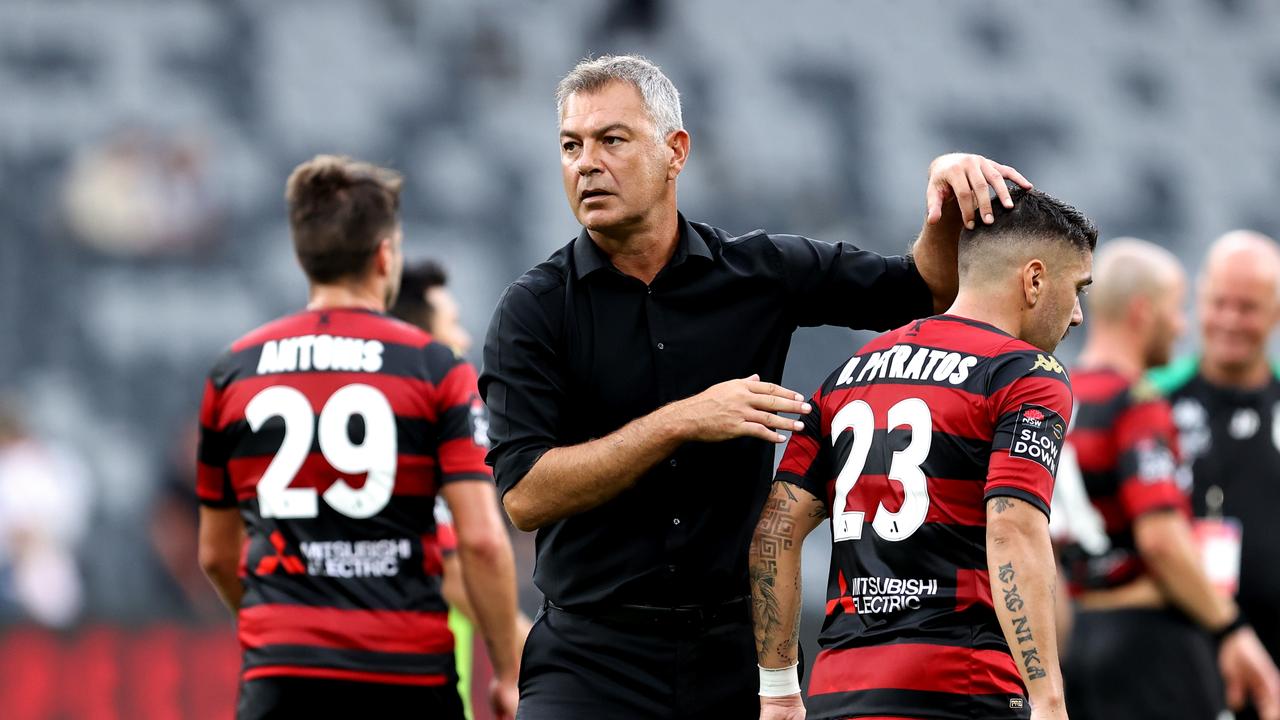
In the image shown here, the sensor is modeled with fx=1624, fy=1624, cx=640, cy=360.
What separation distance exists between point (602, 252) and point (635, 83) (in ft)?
1.38

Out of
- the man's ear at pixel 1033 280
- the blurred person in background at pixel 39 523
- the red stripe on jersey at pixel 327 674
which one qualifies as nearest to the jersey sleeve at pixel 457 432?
the red stripe on jersey at pixel 327 674

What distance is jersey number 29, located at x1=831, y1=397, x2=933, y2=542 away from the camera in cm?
341

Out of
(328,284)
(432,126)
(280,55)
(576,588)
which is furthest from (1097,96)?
(576,588)

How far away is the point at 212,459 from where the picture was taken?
5.05 metres

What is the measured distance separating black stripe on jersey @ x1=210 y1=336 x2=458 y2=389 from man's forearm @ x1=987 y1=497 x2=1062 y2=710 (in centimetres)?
220

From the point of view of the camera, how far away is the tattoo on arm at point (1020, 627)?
10.5 feet

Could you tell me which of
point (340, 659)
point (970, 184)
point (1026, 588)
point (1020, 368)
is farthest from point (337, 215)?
point (1026, 588)

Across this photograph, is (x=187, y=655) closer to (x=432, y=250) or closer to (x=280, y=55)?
(x=432, y=250)

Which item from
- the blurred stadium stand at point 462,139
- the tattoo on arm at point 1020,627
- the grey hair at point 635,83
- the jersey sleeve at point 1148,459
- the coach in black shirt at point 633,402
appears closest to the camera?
the tattoo on arm at point 1020,627

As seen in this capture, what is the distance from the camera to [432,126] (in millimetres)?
13180

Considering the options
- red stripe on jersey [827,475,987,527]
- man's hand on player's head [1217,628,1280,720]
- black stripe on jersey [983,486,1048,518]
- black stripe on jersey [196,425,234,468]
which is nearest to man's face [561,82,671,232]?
red stripe on jersey [827,475,987,527]

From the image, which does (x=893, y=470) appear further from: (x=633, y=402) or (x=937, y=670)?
(x=633, y=402)

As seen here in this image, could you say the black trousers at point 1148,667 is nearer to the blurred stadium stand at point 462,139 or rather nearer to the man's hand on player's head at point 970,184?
the man's hand on player's head at point 970,184

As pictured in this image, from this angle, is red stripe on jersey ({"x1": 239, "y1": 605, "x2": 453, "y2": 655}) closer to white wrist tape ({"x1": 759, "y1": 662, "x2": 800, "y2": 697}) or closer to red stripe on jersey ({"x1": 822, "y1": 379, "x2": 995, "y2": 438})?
white wrist tape ({"x1": 759, "y1": 662, "x2": 800, "y2": 697})
